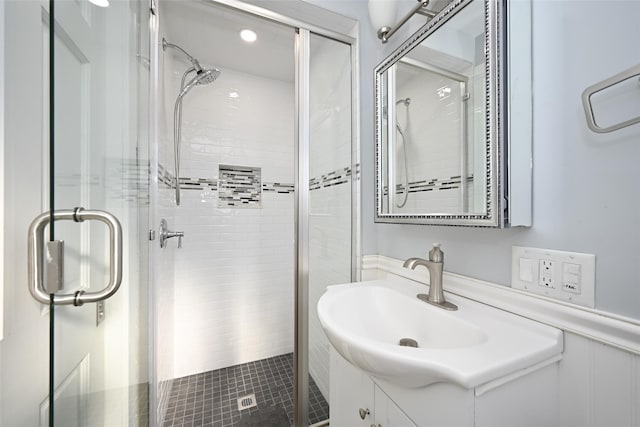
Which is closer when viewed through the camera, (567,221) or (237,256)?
(567,221)

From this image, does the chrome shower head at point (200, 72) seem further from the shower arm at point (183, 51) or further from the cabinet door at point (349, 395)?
the cabinet door at point (349, 395)

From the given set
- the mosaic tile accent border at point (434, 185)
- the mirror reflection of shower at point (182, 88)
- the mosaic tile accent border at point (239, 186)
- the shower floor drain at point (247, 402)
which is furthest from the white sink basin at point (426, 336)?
the mirror reflection of shower at point (182, 88)

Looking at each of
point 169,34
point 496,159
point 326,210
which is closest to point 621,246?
point 496,159

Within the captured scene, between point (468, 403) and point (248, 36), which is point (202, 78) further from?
point (468, 403)

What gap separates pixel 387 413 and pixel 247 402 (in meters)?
1.17

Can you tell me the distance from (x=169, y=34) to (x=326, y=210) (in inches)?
57.3

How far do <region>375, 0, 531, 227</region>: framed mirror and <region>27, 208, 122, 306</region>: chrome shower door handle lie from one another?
91 centimetres

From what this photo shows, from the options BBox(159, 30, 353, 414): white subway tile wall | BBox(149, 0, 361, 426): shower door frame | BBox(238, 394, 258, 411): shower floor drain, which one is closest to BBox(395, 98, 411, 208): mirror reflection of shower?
BBox(149, 0, 361, 426): shower door frame

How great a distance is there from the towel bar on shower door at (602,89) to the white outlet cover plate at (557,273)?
275 mm

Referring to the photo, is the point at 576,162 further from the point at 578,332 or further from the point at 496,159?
the point at 578,332

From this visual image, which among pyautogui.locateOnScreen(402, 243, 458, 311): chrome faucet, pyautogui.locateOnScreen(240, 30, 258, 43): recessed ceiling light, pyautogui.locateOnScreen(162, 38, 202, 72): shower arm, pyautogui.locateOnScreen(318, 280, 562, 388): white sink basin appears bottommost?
pyautogui.locateOnScreen(318, 280, 562, 388): white sink basin

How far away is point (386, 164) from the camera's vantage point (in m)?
1.15

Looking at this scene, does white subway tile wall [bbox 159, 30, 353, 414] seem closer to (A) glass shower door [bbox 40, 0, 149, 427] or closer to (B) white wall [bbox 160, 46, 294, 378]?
(B) white wall [bbox 160, 46, 294, 378]

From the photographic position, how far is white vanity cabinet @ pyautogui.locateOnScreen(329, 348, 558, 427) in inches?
19.3
